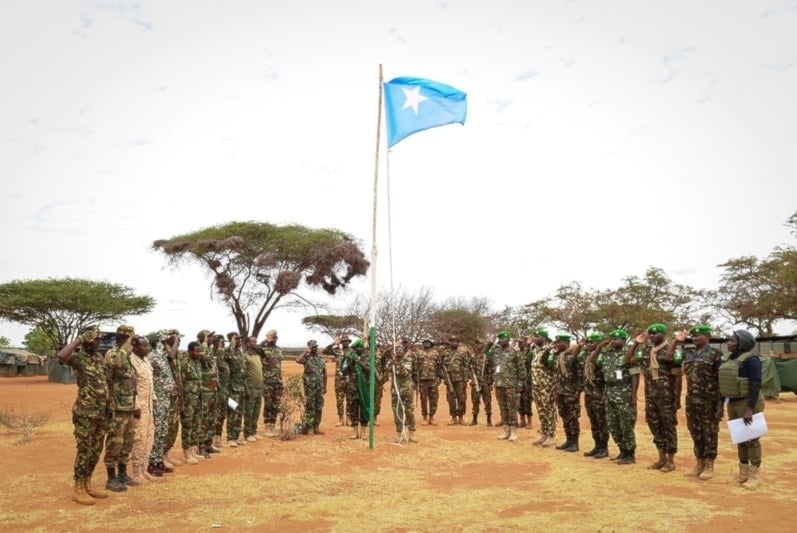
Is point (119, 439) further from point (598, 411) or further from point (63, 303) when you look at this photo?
point (63, 303)

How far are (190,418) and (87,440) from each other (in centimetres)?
243

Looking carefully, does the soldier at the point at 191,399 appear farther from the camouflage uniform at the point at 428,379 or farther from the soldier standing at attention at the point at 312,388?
the camouflage uniform at the point at 428,379

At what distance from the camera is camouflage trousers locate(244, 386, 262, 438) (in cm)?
1107

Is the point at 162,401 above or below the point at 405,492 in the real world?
above

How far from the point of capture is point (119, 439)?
23.3 ft

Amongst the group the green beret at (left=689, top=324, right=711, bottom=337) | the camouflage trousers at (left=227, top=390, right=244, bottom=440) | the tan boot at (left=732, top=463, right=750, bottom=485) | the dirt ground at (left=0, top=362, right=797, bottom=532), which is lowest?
the dirt ground at (left=0, top=362, right=797, bottom=532)

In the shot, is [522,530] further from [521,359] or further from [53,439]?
[53,439]

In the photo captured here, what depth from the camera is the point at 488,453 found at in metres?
10.0

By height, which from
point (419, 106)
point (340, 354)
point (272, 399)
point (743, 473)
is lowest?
point (743, 473)

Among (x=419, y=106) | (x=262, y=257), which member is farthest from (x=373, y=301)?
(x=262, y=257)

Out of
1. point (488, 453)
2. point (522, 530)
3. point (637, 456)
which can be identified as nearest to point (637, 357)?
point (637, 456)

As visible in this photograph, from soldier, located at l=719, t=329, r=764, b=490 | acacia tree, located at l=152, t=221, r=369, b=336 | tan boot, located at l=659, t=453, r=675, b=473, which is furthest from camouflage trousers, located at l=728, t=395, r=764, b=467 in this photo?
acacia tree, located at l=152, t=221, r=369, b=336

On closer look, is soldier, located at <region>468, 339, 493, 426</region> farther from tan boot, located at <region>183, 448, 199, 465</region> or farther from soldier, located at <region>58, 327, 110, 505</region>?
soldier, located at <region>58, 327, 110, 505</region>

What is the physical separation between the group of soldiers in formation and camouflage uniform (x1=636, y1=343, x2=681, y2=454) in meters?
0.01
